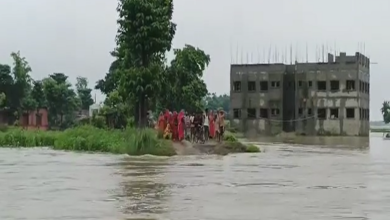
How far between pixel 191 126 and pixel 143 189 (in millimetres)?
16895

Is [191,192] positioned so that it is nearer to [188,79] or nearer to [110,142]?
[110,142]

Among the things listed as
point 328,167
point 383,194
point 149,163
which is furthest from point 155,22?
point 383,194

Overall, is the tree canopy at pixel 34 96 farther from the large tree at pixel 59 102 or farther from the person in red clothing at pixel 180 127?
the person in red clothing at pixel 180 127

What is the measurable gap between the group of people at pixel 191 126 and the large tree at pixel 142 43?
153 inches

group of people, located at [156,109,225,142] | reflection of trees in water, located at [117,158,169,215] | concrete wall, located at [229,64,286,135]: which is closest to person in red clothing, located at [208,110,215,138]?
group of people, located at [156,109,225,142]

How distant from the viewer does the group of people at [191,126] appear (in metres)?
30.1

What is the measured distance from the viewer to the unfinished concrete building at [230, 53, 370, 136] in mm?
75019

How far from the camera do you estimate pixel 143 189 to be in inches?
545

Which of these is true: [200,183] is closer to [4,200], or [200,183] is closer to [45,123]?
[4,200]

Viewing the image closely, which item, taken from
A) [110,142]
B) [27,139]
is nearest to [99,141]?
[110,142]

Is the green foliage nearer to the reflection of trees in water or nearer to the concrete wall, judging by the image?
the reflection of trees in water

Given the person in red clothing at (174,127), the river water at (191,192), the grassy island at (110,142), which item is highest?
the person in red clothing at (174,127)

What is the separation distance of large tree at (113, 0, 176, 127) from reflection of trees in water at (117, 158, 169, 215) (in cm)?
1258

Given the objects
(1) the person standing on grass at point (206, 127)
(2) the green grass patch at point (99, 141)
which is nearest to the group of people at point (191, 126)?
(1) the person standing on grass at point (206, 127)
